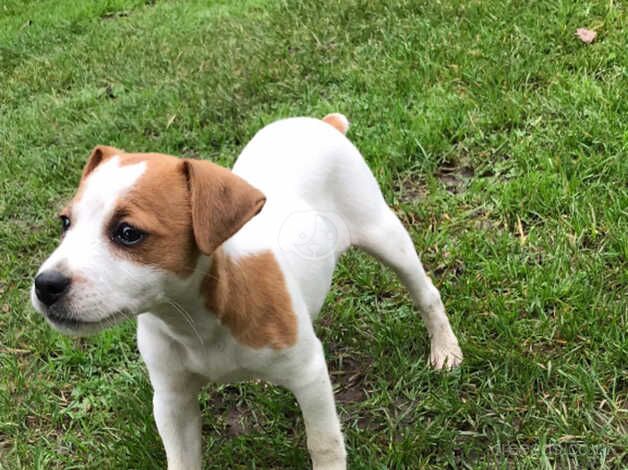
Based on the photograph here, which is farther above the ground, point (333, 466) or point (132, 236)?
point (132, 236)

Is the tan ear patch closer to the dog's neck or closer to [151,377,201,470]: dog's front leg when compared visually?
the dog's neck

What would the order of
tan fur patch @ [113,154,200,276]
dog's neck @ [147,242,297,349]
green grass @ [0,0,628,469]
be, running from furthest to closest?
1. green grass @ [0,0,628,469]
2. dog's neck @ [147,242,297,349]
3. tan fur patch @ [113,154,200,276]

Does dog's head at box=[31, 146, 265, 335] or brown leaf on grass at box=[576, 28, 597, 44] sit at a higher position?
dog's head at box=[31, 146, 265, 335]

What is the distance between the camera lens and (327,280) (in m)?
3.46

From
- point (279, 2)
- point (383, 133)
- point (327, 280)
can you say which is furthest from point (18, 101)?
point (327, 280)

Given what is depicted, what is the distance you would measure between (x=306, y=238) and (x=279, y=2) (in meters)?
5.73

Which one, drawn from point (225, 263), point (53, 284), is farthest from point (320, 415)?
point (53, 284)

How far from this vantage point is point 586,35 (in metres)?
5.70

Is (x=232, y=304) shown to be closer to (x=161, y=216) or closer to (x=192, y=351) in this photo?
(x=192, y=351)

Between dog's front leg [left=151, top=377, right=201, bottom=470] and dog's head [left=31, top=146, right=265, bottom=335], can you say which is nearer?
dog's head [left=31, top=146, right=265, bottom=335]

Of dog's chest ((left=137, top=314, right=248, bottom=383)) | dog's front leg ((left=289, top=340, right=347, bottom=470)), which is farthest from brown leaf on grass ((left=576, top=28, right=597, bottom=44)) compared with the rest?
dog's chest ((left=137, top=314, right=248, bottom=383))

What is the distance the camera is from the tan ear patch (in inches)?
106

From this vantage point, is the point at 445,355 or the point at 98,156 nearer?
the point at 98,156

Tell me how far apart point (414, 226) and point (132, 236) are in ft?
8.42
